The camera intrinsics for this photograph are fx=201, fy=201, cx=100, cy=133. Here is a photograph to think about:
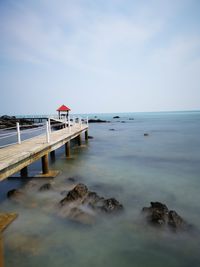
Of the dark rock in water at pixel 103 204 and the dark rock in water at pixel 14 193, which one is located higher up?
the dark rock in water at pixel 103 204

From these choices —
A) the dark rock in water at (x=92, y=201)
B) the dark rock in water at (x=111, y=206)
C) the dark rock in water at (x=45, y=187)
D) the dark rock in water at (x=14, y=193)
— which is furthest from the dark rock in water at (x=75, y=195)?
the dark rock in water at (x=14, y=193)

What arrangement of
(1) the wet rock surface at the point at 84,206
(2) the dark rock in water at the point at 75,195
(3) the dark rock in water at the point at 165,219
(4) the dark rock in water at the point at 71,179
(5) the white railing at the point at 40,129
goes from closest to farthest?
(3) the dark rock in water at the point at 165,219, (1) the wet rock surface at the point at 84,206, (2) the dark rock in water at the point at 75,195, (5) the white railing at the point at 40,129, (4) the dark rock in water at the point at 71,179

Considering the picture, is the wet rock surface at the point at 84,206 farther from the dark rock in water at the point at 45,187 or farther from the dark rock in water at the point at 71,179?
the dark rock in water at the point at 71,179

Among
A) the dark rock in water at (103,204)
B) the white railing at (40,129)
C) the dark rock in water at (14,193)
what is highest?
the white railing at (40,129)

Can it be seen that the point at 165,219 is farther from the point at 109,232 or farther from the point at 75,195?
the point at 75,195

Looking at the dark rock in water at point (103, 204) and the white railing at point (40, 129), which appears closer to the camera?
the dark rock in water at point (103, 204)

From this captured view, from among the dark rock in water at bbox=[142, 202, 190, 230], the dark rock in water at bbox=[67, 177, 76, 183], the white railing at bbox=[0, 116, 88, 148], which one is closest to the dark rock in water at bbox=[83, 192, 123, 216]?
the dark rock in water at bbox=[142, 202, 190, 230]

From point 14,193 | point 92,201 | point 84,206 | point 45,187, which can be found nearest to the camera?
point 84,206

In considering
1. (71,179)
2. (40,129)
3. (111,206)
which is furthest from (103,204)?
(40,129)

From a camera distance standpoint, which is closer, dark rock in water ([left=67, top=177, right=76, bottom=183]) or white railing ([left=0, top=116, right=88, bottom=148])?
white railing ([left=0, top=116, right=88, bottom=148])

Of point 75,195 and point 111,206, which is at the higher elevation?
point 75,195

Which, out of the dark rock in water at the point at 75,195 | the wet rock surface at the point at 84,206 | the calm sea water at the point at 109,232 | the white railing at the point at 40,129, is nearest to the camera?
the calm sea water at the point at 109,232

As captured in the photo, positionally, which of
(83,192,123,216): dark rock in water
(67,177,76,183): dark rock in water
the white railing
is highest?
the white railing

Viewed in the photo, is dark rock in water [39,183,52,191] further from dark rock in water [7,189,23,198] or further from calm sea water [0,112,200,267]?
dark rock in water [7,189,23,198]
